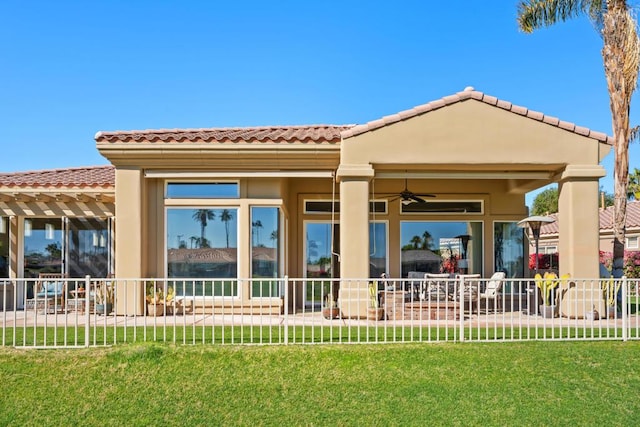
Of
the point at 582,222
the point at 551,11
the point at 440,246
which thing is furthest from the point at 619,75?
the point at 440,246

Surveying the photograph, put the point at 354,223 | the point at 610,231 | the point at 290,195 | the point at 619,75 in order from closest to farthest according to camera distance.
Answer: the point at 354,223
the point at 619,75
the point at 290,195
the point at 610,231

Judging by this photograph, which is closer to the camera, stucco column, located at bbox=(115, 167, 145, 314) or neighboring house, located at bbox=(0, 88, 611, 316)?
neighboring house, located at bbox=(0, 88, 611, 316)

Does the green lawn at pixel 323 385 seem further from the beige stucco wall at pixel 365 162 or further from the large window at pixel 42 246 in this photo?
the large window at pixel 42 246

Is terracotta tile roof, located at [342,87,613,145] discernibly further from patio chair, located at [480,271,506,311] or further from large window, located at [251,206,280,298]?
patio chair, located at [480,271,506,311]

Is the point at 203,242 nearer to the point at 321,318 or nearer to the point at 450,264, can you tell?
the point at 321,318

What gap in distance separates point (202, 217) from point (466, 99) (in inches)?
252

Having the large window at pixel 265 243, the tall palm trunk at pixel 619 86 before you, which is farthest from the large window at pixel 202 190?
the tall palm trunk at pixel 619 86

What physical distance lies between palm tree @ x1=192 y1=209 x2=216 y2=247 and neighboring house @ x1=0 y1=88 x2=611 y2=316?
32 mm

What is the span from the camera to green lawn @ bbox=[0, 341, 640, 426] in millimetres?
5719

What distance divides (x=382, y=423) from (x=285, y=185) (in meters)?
7.89

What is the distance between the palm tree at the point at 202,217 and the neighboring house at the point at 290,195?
0.03m

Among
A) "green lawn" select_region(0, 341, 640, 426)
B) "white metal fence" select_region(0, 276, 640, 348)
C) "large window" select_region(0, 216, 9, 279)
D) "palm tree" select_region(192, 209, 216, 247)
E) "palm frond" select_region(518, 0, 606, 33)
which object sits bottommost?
"green lawn" select_region(0, 341, 640, 426)

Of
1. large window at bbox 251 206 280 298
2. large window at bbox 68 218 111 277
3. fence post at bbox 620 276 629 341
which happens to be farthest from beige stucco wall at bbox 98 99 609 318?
large window at bbox 68 218 111 277

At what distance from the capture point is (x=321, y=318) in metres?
9.00
